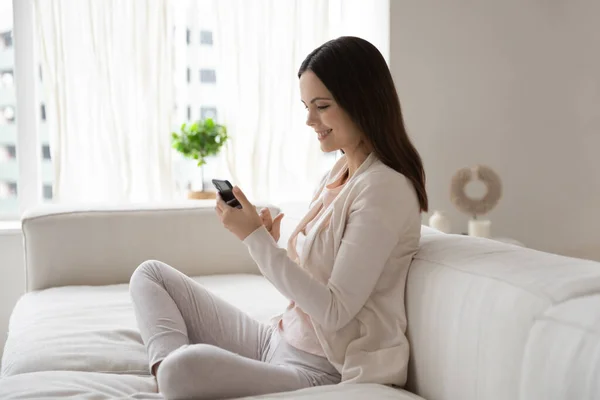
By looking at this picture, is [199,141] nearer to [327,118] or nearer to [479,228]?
[479,228]

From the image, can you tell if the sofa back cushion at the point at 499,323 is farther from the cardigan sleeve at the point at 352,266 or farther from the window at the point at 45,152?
the window at the point at 45,152

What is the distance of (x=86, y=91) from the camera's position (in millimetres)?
3570

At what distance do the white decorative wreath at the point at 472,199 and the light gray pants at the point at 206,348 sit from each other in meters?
1.94

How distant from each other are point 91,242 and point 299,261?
1.40 m

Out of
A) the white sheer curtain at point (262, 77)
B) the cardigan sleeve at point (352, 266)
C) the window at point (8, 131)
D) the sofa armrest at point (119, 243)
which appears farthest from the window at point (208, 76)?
the cardigan sleeve at point (352, 266)

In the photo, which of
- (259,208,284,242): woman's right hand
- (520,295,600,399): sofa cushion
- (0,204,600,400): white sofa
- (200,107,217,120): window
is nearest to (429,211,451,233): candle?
(0,204,600,400): white sofa

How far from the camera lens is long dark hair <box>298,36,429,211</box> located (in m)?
1.53

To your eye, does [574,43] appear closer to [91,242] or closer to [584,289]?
[91,242]

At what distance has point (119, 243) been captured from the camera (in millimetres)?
2787

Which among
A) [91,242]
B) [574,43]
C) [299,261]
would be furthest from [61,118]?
[574,43]

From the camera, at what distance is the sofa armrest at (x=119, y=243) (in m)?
2.71

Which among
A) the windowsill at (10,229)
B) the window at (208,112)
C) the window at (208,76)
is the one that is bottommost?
the windowsill at (10,229)

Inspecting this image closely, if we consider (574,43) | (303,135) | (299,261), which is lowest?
(299,261)

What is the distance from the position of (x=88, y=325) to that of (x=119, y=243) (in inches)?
28.8
